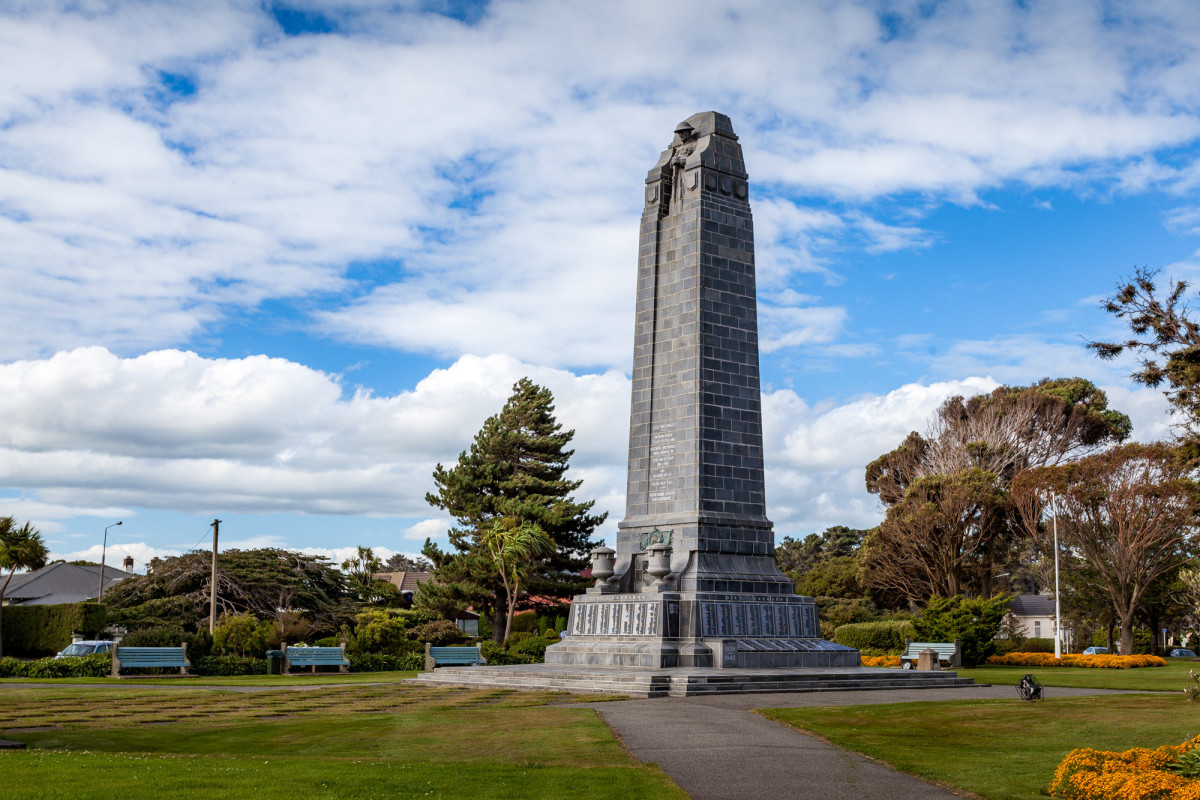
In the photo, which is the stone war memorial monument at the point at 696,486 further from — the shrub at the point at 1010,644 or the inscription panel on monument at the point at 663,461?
the shrub at the point at 1010,644

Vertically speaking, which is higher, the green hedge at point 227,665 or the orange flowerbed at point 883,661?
the orange flowerbed at point 883,661

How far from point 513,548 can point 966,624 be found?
18653 mm

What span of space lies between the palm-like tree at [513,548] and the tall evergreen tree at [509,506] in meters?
0.52

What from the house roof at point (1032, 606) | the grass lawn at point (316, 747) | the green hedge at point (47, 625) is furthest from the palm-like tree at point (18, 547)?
the house roof at point (1032, 606)

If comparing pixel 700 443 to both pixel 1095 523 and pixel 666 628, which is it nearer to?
pixel 666 628

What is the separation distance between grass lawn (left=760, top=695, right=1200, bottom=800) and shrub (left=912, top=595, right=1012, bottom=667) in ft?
46.2

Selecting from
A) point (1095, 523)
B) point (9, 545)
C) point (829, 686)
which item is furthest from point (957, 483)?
point (9, 545)

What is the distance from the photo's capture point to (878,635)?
1580 inches

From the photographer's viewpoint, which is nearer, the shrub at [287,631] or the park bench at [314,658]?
the park bench at [314,658]

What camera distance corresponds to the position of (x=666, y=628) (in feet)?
84.0

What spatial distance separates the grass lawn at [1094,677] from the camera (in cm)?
2688

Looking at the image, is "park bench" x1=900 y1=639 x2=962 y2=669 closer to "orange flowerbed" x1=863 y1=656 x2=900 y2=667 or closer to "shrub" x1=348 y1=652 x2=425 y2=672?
"orange flowerbed" x1=863 y1=656 x2=900 y2=667

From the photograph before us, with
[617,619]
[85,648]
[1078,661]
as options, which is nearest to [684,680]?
[617,619]

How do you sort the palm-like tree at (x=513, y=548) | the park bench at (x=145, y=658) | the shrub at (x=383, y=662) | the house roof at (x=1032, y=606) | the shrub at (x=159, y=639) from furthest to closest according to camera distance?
the house roof at (x=1032, y=606)
the palm-like tree at (x=513, y=548)
the shrub at (x=383, y=662)
the shrub at (x=159, y=639)
the park bench at (x=145, y=658)
